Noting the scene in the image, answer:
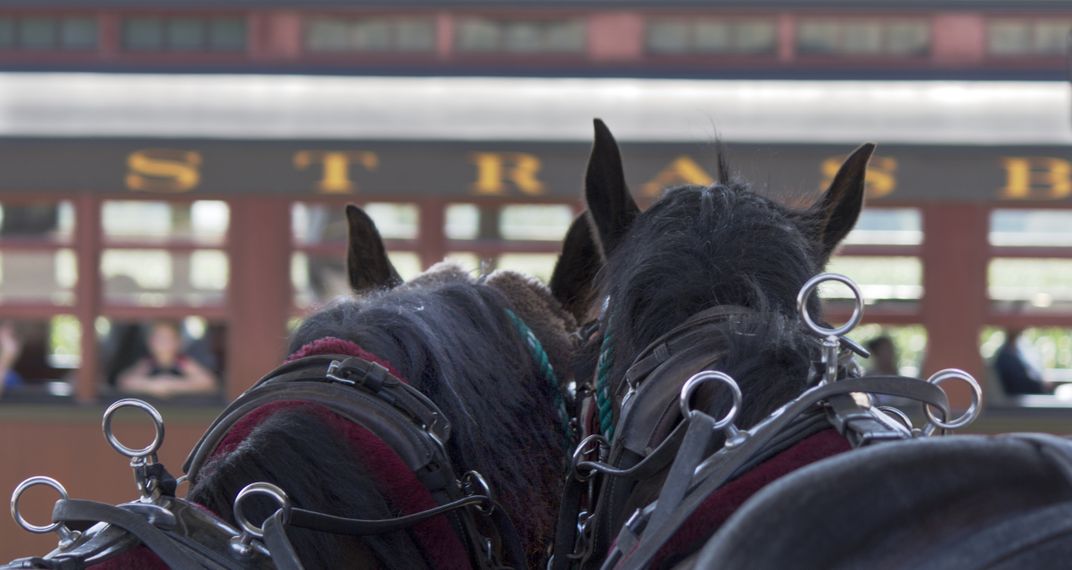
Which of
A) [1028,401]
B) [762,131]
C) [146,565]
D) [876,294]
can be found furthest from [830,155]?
[146,565]

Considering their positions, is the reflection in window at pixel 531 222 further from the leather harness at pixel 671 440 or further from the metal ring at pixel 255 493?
the metal ring at pixel 255 493

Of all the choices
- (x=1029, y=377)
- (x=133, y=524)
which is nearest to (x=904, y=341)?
(x=1029, y=377)

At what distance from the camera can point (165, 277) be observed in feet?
18.0

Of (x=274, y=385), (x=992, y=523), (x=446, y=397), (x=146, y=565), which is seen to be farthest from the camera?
(x=446, y=397)

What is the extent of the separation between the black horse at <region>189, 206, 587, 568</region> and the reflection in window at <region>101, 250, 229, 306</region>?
3.71 meters

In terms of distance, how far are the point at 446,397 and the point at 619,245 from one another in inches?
11.5

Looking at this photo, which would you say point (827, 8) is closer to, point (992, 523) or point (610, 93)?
point (610, 93)

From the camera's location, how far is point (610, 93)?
18.6ft

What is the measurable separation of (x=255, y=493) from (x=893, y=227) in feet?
15.1

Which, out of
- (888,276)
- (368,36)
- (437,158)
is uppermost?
(368,36)

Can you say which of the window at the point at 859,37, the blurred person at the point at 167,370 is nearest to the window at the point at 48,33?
the blurred person at the point at 167,370

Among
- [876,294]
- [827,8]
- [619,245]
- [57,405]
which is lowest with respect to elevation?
[57,405]

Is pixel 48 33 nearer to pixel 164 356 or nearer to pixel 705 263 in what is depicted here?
pixel 164 356

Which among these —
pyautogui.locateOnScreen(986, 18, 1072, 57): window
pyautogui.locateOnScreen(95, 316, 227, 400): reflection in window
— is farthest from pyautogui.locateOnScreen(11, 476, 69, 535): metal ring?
pyautogui.locateOnScreen(986, 18, 1072, 57): window
